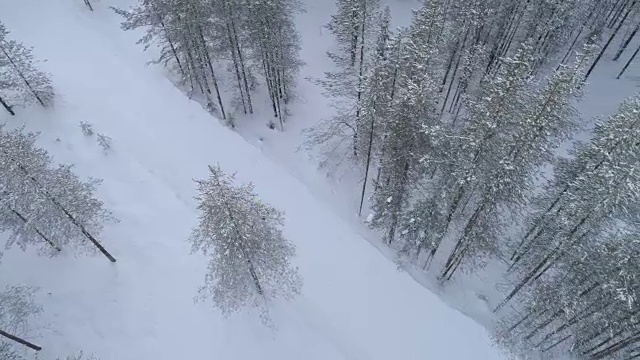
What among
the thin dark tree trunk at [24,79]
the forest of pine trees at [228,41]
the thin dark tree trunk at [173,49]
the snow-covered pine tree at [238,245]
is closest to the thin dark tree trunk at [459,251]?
the snow-covered pine tree at [238,245]

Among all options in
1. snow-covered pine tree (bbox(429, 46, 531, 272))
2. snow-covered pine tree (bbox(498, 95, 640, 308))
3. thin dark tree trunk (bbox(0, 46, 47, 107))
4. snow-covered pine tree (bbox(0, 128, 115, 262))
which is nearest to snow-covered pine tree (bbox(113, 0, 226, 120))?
thin dark tree trunk (bbox(0, 46, 47, 107))

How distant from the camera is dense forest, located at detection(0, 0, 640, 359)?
18.6 m

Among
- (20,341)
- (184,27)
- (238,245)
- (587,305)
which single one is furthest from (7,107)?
(587,305)

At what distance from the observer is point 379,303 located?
25.6 metres

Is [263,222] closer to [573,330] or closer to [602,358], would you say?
[573,330]

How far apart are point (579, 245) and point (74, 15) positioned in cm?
4514

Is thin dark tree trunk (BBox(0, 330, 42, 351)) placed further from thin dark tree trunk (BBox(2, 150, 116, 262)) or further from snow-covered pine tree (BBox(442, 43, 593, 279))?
snow-covered pine tree (BBox(442, 43, 593, 279))

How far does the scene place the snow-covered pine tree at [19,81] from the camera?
28516 mm

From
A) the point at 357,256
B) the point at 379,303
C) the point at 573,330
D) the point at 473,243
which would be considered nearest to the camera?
the point at 573,330

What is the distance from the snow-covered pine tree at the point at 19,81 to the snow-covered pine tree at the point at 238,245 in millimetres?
19772

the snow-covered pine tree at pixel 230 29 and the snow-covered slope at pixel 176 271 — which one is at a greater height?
the snow-covered pine tree at pixel 230 29

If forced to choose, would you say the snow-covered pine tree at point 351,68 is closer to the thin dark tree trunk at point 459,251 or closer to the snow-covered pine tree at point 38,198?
the thin dark tree trunk at point 459,251

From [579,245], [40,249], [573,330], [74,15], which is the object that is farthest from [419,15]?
[74,15]

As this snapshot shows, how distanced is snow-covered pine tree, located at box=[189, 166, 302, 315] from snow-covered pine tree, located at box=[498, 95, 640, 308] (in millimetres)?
13923
